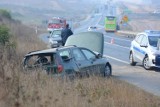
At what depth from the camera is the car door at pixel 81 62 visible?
1407 cm

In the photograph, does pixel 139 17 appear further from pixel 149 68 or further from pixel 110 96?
pixel 110 96

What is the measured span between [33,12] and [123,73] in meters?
137

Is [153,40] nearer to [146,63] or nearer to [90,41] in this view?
[146,63]

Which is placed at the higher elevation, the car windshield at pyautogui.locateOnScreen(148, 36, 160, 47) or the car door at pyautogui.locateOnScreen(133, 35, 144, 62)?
the car windshield at pyautogui.locateOnScreen(148, 36, 160, 47)

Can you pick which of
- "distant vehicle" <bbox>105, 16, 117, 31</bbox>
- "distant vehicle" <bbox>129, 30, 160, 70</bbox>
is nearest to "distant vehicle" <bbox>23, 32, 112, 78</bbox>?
"distant vehicle" <bbox>129, 30, 160, 70</bbox>

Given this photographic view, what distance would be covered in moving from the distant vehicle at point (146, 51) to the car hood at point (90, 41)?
2109mm

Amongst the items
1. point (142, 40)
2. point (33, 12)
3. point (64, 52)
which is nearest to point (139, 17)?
point (33, 12)

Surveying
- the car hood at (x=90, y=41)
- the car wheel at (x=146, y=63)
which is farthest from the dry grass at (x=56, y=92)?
the car wheel at (x=146, y=63)

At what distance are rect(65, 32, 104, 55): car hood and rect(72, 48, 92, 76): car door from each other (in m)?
→ 4.43

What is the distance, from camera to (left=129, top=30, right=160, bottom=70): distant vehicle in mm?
19734

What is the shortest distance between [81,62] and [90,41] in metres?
5.17

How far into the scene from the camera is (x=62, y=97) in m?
8.52

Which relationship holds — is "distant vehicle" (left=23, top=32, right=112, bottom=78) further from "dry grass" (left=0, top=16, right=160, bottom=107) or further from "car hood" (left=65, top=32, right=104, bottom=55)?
"car hood" (left=65, top=32, right=104, bottom=55)

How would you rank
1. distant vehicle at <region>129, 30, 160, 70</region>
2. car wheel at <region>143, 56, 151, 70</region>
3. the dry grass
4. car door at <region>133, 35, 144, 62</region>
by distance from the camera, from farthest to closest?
car door at <region>133, 35, 144, 62</region>, car wheel at <region>143, 56, 151, 70</region>, distant vehicle at <region>129, 30, 160, 70</region>, the dry grass
